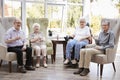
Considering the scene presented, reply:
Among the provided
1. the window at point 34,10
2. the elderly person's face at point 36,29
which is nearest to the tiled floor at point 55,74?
the elderly person's face at point 36,29

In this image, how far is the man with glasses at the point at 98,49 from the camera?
4.22 meters

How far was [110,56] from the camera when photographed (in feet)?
14.1

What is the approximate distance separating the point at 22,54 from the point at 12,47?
0.89 feet

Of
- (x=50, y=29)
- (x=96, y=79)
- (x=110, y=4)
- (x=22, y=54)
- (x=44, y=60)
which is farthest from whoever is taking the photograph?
(x=110, y=4)

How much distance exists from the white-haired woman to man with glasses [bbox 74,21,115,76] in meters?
0.98

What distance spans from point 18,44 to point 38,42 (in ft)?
1.85

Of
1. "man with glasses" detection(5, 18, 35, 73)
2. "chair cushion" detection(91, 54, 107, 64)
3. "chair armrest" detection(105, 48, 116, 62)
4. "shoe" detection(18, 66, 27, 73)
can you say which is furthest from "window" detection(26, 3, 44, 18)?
"chair armrest" detection(105, 48, 116, 62)

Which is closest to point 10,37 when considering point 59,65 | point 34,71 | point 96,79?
point 34,71

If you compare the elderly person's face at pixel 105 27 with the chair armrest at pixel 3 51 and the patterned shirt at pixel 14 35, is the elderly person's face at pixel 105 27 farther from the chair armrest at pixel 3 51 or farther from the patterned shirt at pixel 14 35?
the chair armrest at pixel 3 51

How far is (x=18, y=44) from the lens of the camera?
4555 millimetres

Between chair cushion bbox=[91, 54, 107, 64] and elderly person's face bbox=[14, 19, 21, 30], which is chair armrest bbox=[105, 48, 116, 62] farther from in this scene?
elderly person's face bbox=[14, 19, 21, 30]

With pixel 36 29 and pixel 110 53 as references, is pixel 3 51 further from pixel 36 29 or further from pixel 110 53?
pixel 110 53

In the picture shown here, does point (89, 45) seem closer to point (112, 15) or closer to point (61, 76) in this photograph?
point (61, 76)

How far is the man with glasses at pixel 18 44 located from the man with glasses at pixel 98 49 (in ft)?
3.60
